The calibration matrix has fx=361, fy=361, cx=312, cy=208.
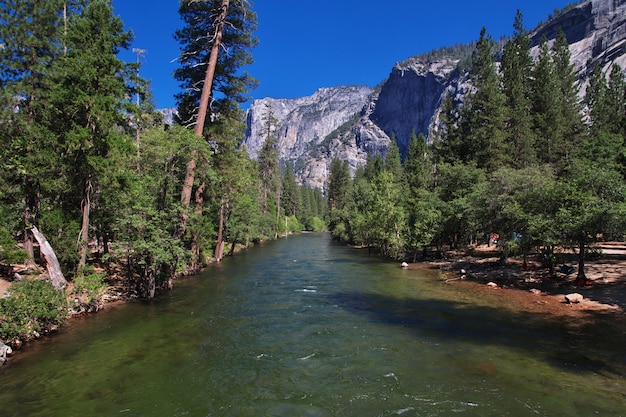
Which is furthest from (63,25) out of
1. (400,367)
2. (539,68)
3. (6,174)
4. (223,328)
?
(539,68)

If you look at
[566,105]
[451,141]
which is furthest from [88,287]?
[566,105]

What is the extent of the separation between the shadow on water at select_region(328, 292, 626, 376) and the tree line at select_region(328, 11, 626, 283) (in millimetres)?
5608

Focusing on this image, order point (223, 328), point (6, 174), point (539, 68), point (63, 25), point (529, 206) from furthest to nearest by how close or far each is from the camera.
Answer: point (539, 68), point (529, 206), point (63, 25), point (6, 174), point (223, 328)

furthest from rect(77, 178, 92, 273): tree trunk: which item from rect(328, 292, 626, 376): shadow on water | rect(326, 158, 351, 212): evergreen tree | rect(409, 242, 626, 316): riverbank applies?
rect(326, 158, 351, 212): evergreen tree

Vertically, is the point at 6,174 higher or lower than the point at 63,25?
lower

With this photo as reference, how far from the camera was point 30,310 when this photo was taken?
1128cm

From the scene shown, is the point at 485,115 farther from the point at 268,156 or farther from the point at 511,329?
the point at 268,156

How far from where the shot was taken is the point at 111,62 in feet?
51.3

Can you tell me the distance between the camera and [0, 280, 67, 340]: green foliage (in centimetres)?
1073

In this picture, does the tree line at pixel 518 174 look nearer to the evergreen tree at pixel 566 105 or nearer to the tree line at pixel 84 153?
the evergreen tree at pixel 566 105

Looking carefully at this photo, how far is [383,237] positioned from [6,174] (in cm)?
3078

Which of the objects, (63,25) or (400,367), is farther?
(63,25)

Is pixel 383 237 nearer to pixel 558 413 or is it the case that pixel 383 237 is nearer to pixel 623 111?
pixel 558 413

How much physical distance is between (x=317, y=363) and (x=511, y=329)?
756 centimetres
